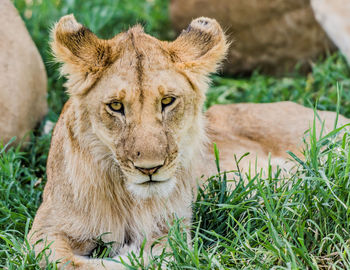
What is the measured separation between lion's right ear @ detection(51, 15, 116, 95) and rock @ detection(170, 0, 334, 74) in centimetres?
353

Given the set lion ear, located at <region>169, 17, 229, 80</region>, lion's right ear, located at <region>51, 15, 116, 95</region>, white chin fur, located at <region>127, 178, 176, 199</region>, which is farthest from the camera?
lion ear, located at <region>169, 17, 229, 80</region>

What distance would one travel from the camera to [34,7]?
21.0 ft

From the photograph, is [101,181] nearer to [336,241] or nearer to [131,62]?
[131,62]

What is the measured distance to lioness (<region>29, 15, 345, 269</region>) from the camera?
2.90 meters

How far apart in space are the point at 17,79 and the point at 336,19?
285 centimetres

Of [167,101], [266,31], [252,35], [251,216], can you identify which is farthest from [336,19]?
[167,101]

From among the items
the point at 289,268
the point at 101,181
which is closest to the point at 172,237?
the point at 101,181

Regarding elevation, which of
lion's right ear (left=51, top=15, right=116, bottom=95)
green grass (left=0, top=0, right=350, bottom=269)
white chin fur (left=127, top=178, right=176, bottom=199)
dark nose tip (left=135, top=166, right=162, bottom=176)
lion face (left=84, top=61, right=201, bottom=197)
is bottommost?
green grass (left=0, top=0, right=350, bottom=269)

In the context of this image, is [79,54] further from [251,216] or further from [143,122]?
[251,216]

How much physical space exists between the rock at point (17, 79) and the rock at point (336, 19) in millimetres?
2564

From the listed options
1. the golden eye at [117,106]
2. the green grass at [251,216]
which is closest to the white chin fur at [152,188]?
the green grass at [251,216]

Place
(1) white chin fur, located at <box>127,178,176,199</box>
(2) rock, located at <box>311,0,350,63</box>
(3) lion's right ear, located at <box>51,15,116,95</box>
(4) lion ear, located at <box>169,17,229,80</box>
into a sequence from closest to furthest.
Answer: (1) white chin fur, located at <box>127,178,176,199</box> → (3) lion's right ear, located at <box>51,15,116,95</box> → (4) lion ear, located at <box>169,17,229,80</box> → (2) rock, located at <box>311,0,350,63</box>

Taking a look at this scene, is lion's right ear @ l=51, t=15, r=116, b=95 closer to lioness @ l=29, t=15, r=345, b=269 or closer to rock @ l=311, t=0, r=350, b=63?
lioness @ l=29, t=15, r=345, b=269

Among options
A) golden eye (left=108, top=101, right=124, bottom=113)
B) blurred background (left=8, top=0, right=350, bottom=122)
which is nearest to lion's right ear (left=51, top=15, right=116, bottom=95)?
golden eye (left=108, top=101, right=124, bottom=113)
